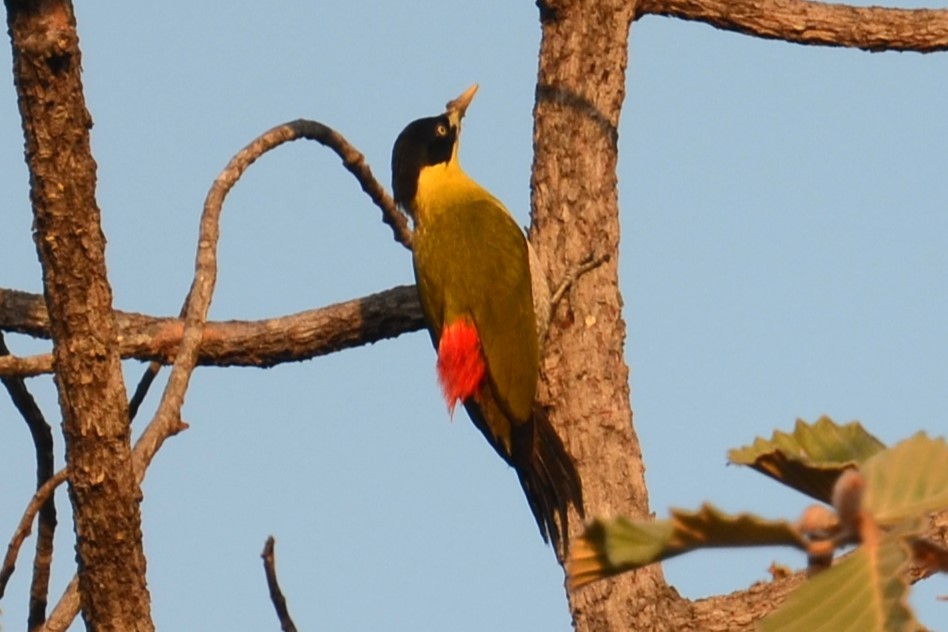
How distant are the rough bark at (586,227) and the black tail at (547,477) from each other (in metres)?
0.03

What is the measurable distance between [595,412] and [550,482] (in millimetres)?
253

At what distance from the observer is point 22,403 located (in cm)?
370

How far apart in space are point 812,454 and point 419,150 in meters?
4.66

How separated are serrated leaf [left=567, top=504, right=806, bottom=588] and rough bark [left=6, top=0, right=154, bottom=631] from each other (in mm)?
1710

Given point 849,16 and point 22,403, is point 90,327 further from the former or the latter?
point 849,16

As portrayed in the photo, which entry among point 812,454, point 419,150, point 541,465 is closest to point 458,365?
point 541,465

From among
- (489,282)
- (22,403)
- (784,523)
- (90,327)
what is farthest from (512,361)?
(784,523)

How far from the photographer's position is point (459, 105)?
222 inches

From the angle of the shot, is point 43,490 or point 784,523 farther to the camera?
point 43,490

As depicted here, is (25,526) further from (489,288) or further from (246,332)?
(489,288)

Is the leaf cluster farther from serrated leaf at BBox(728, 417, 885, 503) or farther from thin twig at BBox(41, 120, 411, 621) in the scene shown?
thin twig at BBox(41, 120, 411, 621)

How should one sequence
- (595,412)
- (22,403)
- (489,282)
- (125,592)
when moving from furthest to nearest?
(489,282) → (595,412) → (22,403) → (125,592)

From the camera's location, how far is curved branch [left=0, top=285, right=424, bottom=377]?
4.25 meters

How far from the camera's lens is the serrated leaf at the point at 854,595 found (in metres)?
0.66
